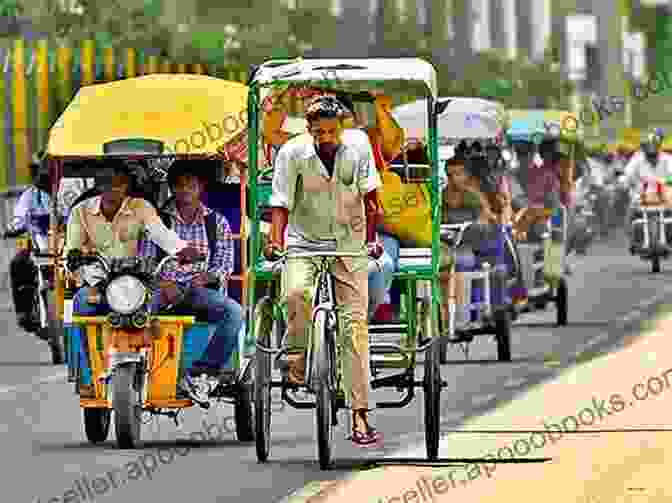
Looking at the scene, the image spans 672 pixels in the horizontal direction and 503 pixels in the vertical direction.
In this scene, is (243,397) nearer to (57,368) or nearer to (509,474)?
(509,474)

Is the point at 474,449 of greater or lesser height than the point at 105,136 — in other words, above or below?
below

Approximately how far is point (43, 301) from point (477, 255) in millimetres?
3734

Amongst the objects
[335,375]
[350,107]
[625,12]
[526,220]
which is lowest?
[625,12]

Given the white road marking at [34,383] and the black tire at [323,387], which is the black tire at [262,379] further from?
the white road marking at [34,383]

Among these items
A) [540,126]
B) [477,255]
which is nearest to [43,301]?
[477,255]

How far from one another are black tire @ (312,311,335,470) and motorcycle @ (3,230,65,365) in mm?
9306

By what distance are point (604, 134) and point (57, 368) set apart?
2478 inches

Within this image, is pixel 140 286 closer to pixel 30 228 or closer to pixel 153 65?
pixel 30 228

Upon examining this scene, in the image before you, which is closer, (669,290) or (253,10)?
(669,290)

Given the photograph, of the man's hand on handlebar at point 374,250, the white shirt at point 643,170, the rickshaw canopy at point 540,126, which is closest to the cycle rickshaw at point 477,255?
the rickshaw canopy at point 540,126

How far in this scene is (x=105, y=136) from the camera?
16.6 meters

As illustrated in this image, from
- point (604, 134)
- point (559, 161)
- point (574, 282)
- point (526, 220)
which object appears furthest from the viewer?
point (604, 134)

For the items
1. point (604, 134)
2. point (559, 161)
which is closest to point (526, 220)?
point (559, 161)

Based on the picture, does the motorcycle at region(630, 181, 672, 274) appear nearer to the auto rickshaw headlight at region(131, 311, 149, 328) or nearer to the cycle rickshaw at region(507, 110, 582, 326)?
the cycle rickshaw at region(507, 110, 582, 326)
